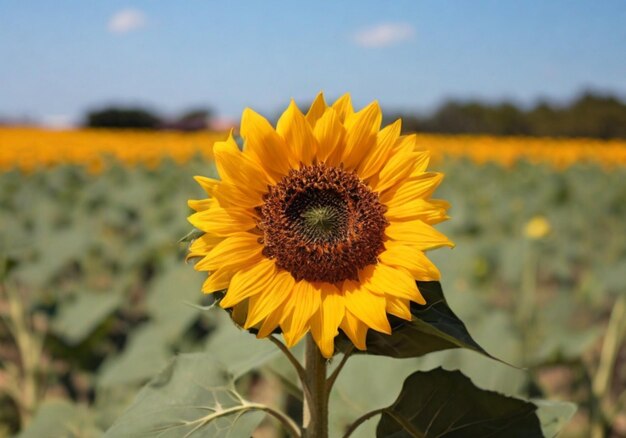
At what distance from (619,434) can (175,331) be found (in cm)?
280

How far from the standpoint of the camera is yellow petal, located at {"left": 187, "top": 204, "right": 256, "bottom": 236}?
95cm

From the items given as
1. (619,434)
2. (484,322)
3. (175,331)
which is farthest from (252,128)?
(619,434)

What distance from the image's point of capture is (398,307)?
0.89 m

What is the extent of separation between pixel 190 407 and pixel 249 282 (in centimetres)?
17

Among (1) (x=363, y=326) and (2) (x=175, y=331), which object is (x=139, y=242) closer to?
(2) (x=175, y=331)

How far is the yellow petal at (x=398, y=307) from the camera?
88 centimetres

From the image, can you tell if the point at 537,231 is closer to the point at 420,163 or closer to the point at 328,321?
the point at 420,163

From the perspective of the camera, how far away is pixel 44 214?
218 inches

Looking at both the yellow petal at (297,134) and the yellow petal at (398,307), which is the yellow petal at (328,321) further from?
the yellow petal at (297,134)

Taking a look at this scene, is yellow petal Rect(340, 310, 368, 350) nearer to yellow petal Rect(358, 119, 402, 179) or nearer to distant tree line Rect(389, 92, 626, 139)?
yellow petal Rect(358, 119, 402, 179)

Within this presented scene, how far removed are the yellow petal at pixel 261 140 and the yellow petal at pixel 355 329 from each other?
0.22m

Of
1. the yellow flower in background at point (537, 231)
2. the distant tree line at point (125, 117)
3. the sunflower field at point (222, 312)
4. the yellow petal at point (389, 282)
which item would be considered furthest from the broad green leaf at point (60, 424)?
the distant tree line at point (125, 117)

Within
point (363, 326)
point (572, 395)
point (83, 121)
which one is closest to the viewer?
point (363, 326)

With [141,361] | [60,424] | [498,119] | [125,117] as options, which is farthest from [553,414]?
[125,117]
